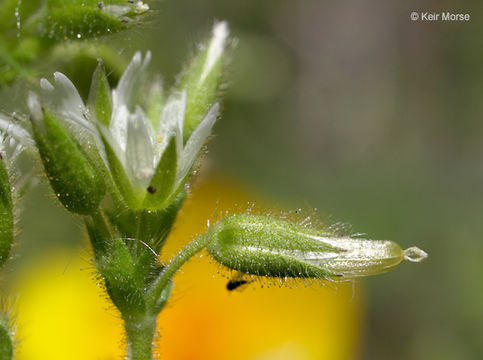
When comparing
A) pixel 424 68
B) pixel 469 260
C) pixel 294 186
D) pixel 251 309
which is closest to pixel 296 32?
pixel 424 68

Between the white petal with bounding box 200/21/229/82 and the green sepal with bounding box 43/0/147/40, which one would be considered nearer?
the green sepal with bounding box 43/0/147/40

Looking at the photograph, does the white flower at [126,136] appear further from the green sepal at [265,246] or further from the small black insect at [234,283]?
the small black insect at [234,283]

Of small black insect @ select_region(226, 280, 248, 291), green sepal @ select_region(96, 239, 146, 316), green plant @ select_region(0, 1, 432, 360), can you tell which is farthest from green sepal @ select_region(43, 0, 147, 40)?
small black insect @ select_region(226, 280, 248, 291)

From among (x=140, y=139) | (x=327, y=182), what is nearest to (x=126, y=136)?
(x=140, y=139)

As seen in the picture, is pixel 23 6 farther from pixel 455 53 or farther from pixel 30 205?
pixel 455 53

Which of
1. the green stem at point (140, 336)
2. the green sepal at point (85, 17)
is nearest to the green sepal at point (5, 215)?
the green stem at point (140, 336)

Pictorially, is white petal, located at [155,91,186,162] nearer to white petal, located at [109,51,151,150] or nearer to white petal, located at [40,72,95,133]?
white petal, located at [109,51,151,150]

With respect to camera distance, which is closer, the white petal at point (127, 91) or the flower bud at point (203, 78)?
the white petal at point (127, 91)
